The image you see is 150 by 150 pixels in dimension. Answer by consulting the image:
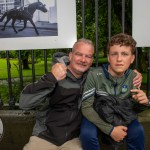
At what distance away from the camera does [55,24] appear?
3518mm

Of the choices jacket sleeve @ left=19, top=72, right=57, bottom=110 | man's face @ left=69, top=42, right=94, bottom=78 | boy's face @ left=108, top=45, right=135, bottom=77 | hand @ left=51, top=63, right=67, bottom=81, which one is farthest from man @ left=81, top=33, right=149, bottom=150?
jacket sleeve @ left=19, top=72, right=57, bottom=110

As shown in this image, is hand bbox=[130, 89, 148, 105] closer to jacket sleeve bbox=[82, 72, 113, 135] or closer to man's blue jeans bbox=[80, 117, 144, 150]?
man's blue jeans bbox=[80, 117, 144, 150]

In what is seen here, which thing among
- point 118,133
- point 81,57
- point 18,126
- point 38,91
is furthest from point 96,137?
point 18,126

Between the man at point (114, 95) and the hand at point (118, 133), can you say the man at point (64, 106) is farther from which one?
the hand at point (118, 133)

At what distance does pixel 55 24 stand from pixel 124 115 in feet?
4.65

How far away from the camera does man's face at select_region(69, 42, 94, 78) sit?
2965mm

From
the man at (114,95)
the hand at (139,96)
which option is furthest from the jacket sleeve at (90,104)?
the hand at (139,96)

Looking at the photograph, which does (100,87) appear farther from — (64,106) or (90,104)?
(64,106)

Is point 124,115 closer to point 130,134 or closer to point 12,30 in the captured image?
point 130,134

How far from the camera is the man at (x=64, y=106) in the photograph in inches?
115

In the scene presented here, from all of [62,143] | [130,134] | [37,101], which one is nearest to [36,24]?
[37,101]

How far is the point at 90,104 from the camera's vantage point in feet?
9.41

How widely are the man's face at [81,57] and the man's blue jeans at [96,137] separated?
578 millimetres

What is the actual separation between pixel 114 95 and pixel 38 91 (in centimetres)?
75
